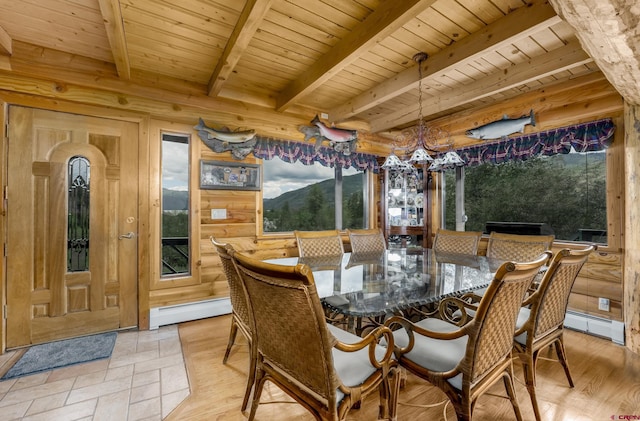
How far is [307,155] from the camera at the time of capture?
3.83 metres

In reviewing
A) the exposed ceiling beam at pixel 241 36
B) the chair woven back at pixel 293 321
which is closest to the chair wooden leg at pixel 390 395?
the chair woven back at pixel 293 321

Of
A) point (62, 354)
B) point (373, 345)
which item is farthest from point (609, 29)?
point (62, 354)

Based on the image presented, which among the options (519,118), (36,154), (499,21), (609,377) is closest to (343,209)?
(519,118)

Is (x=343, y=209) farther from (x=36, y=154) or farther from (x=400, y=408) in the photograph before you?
(x=36, y=154)

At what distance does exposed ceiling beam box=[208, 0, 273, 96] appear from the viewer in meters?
1.73

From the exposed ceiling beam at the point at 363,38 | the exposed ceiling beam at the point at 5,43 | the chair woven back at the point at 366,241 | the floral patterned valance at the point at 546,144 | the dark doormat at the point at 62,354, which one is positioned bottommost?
the dark doormat at the point at 62,354

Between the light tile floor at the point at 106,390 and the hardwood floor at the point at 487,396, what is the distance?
5.0 inches

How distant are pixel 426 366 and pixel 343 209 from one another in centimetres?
319

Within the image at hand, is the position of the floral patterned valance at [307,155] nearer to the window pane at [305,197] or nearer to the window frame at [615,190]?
the window pane at [305,197]

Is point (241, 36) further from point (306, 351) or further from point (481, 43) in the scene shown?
point (306, 351)

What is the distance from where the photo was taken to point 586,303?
2.93m

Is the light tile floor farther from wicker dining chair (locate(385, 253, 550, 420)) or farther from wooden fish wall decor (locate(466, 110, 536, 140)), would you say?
wooden fish wall decor (locate(466, 110, 536, 140))

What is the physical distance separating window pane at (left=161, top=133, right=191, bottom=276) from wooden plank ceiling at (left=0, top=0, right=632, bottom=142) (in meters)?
0.69

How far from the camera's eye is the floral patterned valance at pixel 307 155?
352 cm
